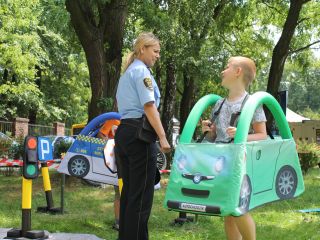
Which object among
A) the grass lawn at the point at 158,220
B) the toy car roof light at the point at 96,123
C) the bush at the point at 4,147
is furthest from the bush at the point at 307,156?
the toy car roof light at the point at 96,123

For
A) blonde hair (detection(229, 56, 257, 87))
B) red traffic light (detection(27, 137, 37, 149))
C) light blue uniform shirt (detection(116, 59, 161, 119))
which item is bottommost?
red traffic light (detection(27, 137, 37, 149))

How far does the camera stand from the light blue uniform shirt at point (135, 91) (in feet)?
14.3

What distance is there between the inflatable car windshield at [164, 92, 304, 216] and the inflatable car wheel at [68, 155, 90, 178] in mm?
2257

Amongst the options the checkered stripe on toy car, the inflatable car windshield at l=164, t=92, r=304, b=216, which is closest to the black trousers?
the inflatable car windshield at l=164, t=92, r=304, b=216

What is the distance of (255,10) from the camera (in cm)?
2338

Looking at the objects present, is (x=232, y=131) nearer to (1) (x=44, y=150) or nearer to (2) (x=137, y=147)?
(2) (x=137, y=147)

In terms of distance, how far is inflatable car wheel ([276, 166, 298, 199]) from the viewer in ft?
14.4

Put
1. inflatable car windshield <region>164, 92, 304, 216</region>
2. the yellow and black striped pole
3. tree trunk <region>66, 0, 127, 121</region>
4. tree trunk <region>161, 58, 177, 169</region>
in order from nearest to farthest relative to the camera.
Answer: inflatable car windshield <region>164, 92, 304, 216</region> → the yellow and black striped pole → tree trunk <region>66, 0, 127, 121</region> → tree trunk <region>161, 58, 177, 169</region>

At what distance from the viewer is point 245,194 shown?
12.9 ft

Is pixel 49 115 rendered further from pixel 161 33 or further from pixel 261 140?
pixel 261 140

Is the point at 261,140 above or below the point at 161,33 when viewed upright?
below

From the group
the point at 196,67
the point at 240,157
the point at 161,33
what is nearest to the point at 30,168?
the point at 240,157

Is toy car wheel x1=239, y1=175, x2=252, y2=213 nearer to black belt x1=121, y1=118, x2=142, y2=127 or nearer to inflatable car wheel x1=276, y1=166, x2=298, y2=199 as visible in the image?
inflatable car wheel x1=276, y1=166, x2=298, y2=199

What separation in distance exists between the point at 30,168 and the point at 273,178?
2.34 meters
